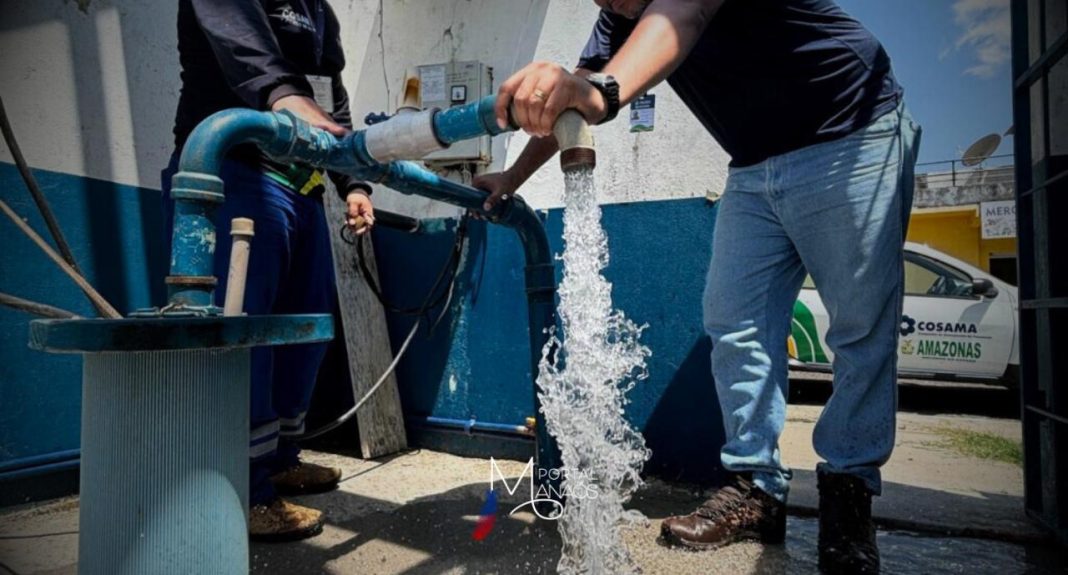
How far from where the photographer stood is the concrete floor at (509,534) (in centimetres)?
151

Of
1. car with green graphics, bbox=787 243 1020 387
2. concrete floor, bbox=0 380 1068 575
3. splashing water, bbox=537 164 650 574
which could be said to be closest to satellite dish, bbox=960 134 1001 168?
car with green graphics, bbox=787 243 1020 387

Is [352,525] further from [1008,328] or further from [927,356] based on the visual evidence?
[1008,328]

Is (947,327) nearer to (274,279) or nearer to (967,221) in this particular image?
(274,279)

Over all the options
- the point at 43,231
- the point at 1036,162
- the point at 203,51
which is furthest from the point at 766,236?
the point at 43,231

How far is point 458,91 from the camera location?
111 inches

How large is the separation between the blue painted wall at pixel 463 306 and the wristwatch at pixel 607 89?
1.17 m

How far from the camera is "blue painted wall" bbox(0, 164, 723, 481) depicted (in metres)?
1.95

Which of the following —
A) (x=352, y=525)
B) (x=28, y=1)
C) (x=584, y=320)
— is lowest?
(x=352, y=525)

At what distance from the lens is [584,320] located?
136cm

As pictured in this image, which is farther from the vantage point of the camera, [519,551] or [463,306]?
[463,306]

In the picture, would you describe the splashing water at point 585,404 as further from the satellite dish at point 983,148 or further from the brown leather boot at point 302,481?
the satellite dish at point 983,148

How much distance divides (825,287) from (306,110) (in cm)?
131

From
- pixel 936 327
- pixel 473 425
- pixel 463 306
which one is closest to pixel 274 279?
pixel 463 306

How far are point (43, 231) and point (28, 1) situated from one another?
2.48ft
